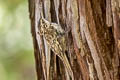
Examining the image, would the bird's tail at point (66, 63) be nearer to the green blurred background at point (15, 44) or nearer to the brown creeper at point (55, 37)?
the brown creeper at point (55, 37)

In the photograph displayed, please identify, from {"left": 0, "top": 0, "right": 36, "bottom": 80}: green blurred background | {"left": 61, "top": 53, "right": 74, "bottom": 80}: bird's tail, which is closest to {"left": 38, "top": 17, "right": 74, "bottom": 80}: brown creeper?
{"left": 61, "top": 53, "right": 74, "bottom": 80}: bird's tail

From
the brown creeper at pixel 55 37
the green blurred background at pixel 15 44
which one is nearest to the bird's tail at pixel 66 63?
the brown creeper at pixel 55 37

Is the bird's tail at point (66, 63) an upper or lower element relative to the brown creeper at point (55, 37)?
lower

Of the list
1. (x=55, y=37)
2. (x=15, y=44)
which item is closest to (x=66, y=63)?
(x=55, y=37)

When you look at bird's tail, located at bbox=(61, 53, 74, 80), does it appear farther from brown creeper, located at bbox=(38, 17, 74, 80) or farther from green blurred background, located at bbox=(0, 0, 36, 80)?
green blurred background, located at bbox=(0, 0, 36, 80)

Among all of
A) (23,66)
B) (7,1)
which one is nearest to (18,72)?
(23,66)

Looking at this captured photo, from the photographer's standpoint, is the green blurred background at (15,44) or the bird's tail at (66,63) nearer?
the bird's tail at (66,63)

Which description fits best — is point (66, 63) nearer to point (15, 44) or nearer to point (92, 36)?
point (92, 36)
